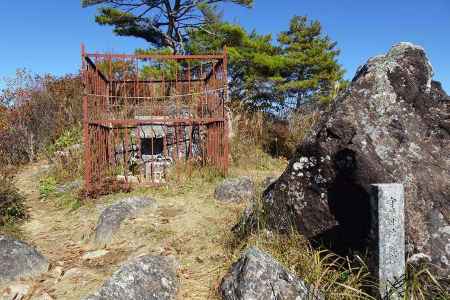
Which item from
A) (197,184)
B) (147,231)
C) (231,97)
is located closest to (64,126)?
(231,97)

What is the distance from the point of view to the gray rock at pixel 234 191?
5.75 meters

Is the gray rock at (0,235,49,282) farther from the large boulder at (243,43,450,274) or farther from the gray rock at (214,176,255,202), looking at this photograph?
the gray rock at (214,176,255,202)

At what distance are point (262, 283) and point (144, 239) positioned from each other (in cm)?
194

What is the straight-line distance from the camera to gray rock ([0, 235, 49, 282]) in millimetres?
3641

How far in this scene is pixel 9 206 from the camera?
5590 mm

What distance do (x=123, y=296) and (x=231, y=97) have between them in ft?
38.3

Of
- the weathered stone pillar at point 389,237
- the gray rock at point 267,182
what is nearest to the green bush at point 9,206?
the gray rock at point 267,182

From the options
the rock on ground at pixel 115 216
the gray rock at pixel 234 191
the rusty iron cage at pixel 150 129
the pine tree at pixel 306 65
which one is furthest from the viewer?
the pine tree at pixel 306 65

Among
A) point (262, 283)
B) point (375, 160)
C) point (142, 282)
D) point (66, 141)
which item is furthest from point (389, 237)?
point (66, 141)

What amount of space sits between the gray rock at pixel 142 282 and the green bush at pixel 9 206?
3.00 m

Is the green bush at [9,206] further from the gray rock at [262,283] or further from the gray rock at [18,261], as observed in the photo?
the gray rock at [262,283]

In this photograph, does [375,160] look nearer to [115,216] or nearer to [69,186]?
[115,216]

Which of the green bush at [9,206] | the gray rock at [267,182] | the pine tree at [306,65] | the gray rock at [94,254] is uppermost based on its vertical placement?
the pine tree at [306,65]

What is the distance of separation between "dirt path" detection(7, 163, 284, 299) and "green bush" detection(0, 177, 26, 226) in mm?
190
